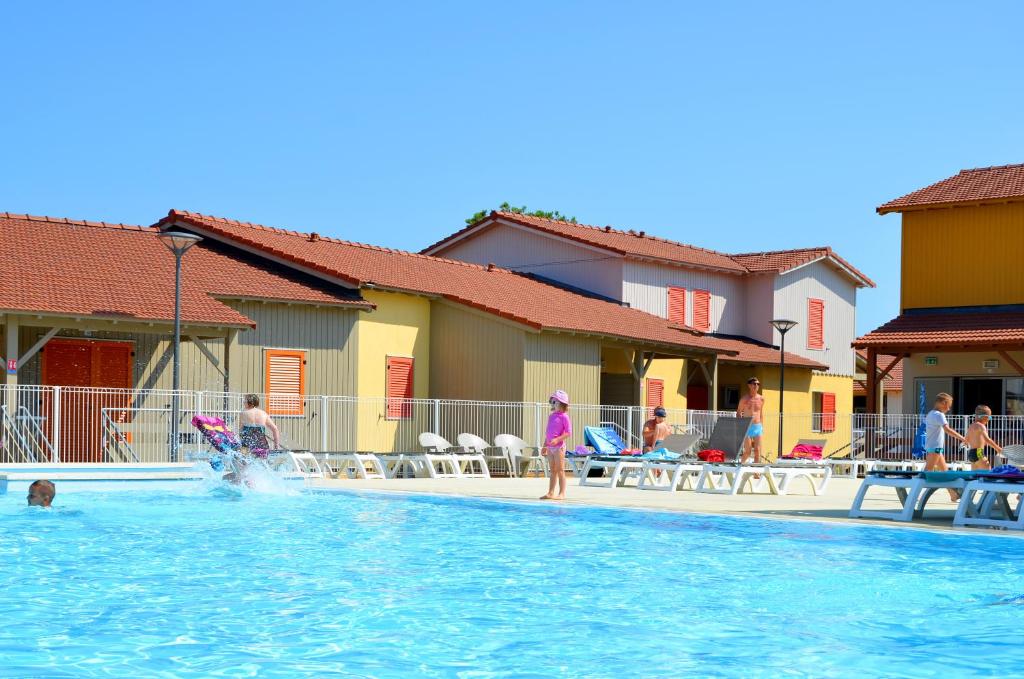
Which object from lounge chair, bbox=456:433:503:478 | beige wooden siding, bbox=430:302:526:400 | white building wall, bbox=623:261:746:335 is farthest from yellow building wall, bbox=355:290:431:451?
white building wall, bbox=623:261:746:335

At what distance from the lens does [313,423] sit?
958 inches

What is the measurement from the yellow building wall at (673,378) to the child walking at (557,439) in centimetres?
1750

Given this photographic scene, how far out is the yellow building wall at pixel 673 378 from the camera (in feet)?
110

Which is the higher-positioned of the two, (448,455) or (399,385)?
(399,385)

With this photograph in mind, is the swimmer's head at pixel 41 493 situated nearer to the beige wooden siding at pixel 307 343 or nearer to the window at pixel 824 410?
the beige wooden siding at pixel 307 343

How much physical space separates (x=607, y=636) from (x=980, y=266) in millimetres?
25816

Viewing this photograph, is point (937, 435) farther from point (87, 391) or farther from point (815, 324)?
point (815, 324)

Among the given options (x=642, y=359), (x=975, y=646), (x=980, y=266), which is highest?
(x=980, y=266)

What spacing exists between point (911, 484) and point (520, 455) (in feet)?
39.6

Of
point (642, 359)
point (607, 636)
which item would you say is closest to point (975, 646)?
point (607, 636)

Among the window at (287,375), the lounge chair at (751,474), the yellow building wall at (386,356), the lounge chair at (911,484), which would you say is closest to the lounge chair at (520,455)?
the yellow building wall at (386,356)

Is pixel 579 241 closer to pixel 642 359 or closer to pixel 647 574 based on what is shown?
pixel 642 359

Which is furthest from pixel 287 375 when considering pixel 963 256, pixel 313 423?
pixel 963 256

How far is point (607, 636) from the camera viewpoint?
7973mm
